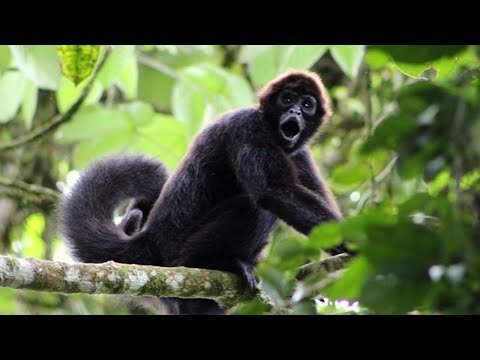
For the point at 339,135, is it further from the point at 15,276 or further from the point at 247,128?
the point at 15,276

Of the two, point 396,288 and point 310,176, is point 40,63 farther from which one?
point 396,288

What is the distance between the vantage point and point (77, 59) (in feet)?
14.9

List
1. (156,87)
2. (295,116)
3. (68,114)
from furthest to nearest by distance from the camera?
(156,87)
(68,114)
(295,116)

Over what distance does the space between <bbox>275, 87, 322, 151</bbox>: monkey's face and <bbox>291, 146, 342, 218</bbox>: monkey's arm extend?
8 centimetres

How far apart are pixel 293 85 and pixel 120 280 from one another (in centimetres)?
201

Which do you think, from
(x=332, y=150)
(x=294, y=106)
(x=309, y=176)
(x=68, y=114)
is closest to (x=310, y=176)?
(x=309, y=176)

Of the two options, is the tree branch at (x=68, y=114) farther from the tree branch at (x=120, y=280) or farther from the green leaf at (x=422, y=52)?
the green leaf at (x=422, y=52)

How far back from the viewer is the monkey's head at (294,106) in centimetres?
460

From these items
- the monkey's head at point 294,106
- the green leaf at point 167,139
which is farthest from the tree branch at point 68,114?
the monkey's head at point 294,106

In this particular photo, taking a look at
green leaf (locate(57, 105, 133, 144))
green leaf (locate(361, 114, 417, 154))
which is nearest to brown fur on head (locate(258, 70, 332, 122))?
green leaf (locate(57, 105, 133, 144))

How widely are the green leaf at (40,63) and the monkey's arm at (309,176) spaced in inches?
63.2

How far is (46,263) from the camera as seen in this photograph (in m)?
3.06

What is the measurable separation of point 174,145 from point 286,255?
454 centimetres

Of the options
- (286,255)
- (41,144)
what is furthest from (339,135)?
(286,255)
